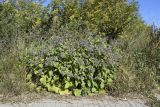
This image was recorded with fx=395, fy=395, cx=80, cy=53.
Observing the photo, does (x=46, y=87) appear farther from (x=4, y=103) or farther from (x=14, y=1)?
(x=14, y=1)

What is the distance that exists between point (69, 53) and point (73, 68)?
0.34 m

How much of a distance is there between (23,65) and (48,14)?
3.15m

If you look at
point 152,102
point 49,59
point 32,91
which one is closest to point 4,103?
point 32,91

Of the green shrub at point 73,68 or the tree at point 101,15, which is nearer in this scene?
the green shrub at point 73,68

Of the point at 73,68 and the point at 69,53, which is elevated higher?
the point at 69,53

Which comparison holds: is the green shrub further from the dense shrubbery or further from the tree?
the tree

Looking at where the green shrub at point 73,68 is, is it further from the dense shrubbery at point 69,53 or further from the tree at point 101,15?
the tree at point 101,15

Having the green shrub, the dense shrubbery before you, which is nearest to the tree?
the dense shrubbery

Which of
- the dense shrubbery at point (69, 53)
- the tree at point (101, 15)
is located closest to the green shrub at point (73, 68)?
the dense shrubbery at point (69, 53)

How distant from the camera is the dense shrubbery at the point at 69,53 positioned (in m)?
8.56

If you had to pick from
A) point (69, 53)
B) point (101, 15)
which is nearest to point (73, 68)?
point (69, 53)

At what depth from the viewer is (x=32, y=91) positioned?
852 centimetres

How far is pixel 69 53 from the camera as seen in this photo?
8.60 m

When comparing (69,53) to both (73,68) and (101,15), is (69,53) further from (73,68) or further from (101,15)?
(101,15)
